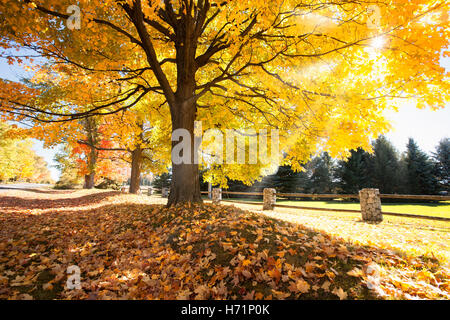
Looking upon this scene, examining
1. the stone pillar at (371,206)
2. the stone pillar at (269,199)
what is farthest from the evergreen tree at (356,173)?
the stone pillar at (371,206)

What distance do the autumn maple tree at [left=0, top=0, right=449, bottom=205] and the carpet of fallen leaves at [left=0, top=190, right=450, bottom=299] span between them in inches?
81.2

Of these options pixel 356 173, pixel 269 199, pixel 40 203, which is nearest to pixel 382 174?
pixel 356 173

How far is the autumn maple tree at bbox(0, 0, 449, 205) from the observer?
12.6 feet

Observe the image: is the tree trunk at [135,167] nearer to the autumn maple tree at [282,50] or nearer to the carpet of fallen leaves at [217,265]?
the autumn maple tree at [282,50]

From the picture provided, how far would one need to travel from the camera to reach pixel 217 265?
309cm

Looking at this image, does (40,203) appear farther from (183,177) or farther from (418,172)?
(418,172)

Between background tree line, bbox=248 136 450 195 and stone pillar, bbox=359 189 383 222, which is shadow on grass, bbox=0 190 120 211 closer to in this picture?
stone pillar, bbox=359 189 383 222

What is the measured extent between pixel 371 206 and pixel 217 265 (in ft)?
24.6

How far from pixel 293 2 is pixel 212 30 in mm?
3224

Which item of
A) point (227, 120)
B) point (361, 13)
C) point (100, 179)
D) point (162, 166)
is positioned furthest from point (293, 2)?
point (100, 179)
